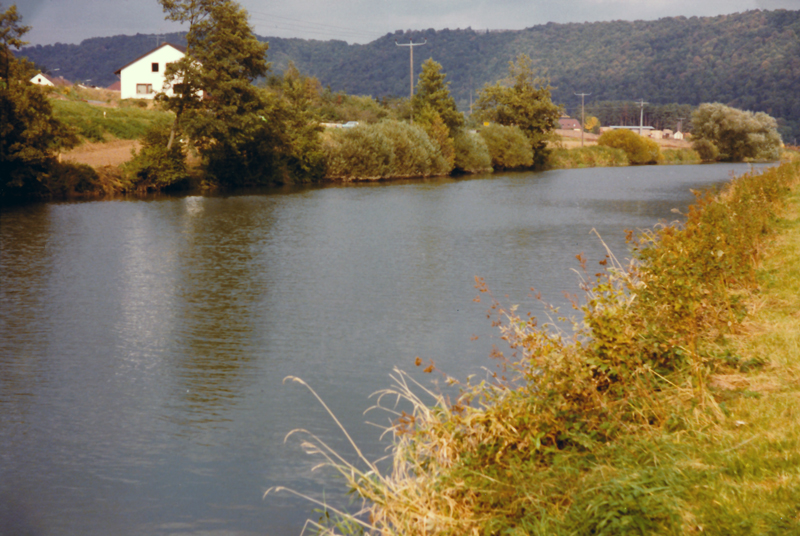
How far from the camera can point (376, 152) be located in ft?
156

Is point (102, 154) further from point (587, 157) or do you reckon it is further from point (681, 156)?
point (681, 156)

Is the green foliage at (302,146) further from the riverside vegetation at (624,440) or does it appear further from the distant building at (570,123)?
the distant building at (570,123)

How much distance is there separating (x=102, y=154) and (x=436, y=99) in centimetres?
2950

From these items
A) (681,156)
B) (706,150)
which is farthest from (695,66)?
(681,156)

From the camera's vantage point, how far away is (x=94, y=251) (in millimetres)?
17609

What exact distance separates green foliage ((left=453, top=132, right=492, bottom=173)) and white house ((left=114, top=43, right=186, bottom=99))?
1369 inches

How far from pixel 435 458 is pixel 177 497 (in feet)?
6.92

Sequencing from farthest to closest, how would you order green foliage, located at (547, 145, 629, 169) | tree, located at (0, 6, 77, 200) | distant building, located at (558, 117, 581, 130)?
distant building, located at (558, 117, 581, 130) < green foliage, located at (547, 145, 629, 169) < tree, located at (0, 6, 77, 200)

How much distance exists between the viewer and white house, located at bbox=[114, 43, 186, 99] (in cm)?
7856

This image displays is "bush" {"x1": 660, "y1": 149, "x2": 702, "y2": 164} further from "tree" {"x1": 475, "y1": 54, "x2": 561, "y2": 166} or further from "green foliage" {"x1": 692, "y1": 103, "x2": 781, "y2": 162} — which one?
"tree" {"x1": 475, "y1": 54, "x2": 561, "y2": 166}

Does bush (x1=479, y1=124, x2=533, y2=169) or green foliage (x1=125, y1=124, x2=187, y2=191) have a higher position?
bush (x1=479, y1=124, x2=533, y2=169)

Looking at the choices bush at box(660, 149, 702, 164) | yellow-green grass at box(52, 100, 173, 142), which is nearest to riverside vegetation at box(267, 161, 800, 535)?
yellow-green grass at box(52, 100, 173, 142)

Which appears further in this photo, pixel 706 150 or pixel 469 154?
pixel 706 150

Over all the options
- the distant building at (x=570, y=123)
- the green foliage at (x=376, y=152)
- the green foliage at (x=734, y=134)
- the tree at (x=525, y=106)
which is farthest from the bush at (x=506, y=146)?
the distant building at (x=570, y=123)
